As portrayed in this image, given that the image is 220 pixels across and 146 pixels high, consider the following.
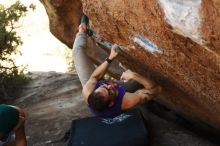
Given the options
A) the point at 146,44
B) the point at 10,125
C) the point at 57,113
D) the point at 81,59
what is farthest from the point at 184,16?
the point at 57,113

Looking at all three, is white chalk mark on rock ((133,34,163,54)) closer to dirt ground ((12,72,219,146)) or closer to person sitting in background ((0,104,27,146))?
person sitting in background ((0,104,27,146))

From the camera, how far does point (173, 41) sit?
12.1 ft

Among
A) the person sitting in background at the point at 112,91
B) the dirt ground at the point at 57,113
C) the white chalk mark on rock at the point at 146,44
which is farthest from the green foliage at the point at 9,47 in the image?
the white chalk mark on rock at the point at 146,44

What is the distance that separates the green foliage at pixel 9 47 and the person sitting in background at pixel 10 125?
5846mm

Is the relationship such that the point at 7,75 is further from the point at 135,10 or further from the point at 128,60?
the point at 135,10

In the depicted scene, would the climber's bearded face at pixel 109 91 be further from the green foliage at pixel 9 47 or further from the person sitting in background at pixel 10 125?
the green foliage at pixel 9 47

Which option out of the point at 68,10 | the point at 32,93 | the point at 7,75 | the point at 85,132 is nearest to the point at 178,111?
the point at 85,132

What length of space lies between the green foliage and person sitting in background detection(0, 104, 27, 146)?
5.85m

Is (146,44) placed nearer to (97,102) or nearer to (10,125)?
(97,102)

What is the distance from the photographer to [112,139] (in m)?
5.89

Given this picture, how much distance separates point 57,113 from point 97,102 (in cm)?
437

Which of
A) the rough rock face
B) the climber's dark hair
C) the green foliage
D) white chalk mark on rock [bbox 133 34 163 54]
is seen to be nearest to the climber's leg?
the rough rock face

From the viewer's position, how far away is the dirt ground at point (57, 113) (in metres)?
6.55

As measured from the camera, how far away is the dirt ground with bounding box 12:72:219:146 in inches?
258
